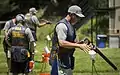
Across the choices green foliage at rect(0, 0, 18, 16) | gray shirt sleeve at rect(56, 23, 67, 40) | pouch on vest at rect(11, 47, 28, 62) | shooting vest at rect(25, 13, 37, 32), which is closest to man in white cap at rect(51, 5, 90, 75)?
gray shirt sleeve at rect(56, 23, 67, 40)

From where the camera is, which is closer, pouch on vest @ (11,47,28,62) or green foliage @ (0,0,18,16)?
pouch on vest @ (11,47,28,62)

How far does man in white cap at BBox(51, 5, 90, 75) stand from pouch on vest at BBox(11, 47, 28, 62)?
8.07ft

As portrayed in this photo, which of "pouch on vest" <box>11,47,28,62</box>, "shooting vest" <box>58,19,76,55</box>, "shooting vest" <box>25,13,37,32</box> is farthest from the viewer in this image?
"shooting vest" <box>25,13,37,32</box>

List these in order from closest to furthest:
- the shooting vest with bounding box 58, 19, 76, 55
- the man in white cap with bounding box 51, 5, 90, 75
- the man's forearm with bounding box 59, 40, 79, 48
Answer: the man's forearm with bounding box 59, 40, 79, 48, the man in white cap with bounding box 51, 5, 90, 75, the shooting vest with bounding box 58, 19, 76, 55

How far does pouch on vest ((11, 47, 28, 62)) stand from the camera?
9484 millimetres

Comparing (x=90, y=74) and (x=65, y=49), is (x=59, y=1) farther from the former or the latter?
(x=65, y=49)

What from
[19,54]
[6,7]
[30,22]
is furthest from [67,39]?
[6,7]

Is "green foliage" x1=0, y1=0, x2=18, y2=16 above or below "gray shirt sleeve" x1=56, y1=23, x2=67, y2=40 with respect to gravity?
above

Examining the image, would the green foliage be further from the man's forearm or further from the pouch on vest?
the man's forearm

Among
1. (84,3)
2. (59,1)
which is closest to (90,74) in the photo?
(84,3)

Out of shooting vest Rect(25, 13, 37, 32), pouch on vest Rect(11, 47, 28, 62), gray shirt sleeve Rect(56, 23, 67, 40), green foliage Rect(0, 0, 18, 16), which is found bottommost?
pouch on vest Rect(11, 47, 28, 62)

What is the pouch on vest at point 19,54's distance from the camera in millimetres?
9484

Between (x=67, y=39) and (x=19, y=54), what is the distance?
284 cm

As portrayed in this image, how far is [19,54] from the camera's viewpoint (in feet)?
31.2
